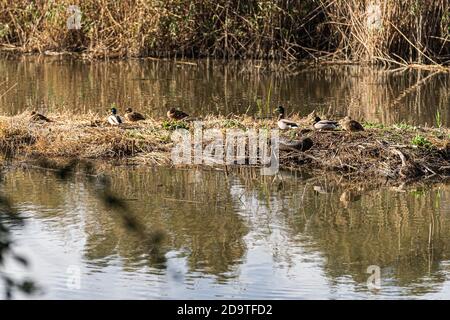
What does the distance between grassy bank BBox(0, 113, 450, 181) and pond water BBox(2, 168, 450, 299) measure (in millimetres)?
290

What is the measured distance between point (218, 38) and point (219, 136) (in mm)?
8504

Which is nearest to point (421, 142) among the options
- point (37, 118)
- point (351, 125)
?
point (351, 125)

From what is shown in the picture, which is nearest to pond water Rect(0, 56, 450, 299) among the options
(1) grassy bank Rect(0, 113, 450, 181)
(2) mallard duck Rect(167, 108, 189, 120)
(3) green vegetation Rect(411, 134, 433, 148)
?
(1) grassy bank Rect(0, 113, 450, 181)

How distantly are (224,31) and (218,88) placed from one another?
321 cm

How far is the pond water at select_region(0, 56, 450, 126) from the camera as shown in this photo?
44.5ft

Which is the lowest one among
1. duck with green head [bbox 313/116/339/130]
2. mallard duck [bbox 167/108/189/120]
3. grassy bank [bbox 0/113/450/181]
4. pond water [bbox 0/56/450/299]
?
pond water [bbox 0/56/450/299]

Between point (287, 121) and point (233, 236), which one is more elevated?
point (287, 121)

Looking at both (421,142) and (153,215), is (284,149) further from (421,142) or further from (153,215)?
(153,215)

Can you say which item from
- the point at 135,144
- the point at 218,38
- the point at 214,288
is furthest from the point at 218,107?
the point at 214,288

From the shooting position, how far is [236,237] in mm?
7859

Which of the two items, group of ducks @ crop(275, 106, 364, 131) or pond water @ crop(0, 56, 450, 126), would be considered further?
pond water @ crop(0, 56, 450, 126)

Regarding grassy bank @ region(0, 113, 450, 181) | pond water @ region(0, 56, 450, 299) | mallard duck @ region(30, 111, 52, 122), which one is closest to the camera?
pond water @ region(0, 56, 450, 299)

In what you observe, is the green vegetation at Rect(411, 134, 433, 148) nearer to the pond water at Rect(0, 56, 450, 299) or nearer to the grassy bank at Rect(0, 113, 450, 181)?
the grassy bank at Rect(0, 113, 450, 181)

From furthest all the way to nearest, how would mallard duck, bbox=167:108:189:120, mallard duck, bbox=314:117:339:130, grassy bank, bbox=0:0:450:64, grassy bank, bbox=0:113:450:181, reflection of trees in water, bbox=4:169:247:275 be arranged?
grassy bank, bbox=0:0:450:64, mallard duck, bbox=167:108:189:120, mallard duck, bbox=314:117:339:130, grassy bank, bbox=0:113:450:181, reflection of trees in water, bbox=4:169:247:275
